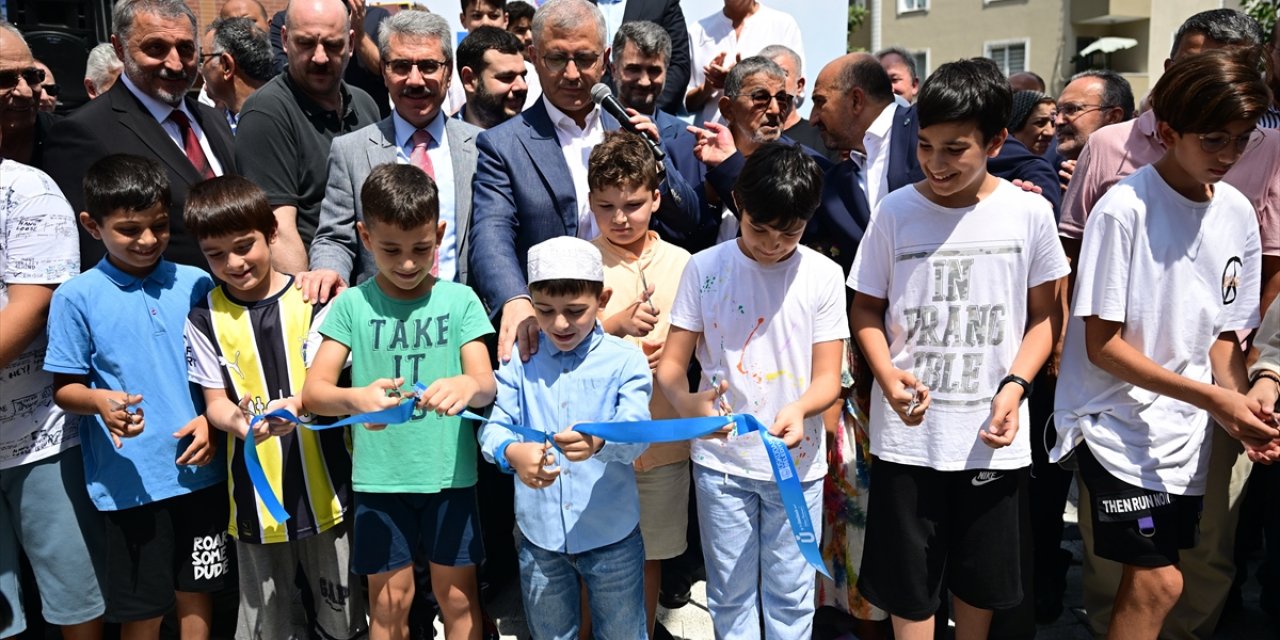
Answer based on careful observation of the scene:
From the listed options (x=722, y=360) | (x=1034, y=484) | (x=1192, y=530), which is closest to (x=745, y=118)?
(x=722, y=360)

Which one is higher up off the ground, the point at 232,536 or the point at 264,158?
the point at 264,158

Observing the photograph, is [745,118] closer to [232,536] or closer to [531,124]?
[531,124]

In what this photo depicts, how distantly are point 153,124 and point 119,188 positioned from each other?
0.78 m

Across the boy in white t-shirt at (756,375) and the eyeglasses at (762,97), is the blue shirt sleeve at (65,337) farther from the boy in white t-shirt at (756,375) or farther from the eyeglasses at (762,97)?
the eyeglasses at (762,97)

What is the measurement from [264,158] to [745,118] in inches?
82.4

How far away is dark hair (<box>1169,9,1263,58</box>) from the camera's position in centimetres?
423

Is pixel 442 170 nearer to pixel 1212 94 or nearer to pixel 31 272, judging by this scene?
pixel 31 272

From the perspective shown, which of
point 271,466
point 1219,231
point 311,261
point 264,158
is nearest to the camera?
point 1219,231

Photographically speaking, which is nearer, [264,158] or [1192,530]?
[1192,530]

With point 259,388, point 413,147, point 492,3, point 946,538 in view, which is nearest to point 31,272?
point 259,388

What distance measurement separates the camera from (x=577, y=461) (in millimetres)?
2932

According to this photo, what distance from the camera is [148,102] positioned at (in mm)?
3926

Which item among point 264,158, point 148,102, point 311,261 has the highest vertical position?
point 148,102

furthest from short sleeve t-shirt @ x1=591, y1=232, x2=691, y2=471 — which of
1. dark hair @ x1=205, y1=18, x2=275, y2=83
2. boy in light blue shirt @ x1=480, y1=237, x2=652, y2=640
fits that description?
dark hair @ x1=205, y1=18, x2=275, y2=83
